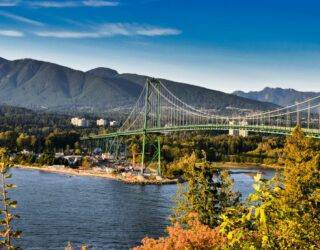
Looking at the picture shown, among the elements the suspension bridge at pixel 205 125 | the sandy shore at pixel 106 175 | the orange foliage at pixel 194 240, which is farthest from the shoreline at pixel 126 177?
the orange foliage at pixel 194 240

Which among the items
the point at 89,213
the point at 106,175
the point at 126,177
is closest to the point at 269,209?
the point at 89,213

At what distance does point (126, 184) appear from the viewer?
37844mm

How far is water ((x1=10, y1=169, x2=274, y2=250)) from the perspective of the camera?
1812cm

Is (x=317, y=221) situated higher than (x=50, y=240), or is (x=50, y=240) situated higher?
(x=317, y=221)

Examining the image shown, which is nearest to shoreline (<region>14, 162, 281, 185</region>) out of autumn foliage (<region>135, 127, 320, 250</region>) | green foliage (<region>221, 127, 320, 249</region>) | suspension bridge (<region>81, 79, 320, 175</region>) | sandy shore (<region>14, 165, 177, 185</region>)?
sandy shore (<region>14, 165, 177, 185</region>)

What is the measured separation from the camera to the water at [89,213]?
18.1 m

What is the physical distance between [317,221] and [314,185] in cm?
727

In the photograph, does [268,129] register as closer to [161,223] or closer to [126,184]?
[161,223]

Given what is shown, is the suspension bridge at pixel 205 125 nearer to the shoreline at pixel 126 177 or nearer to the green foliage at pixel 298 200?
the shoreline at pixel 126 177

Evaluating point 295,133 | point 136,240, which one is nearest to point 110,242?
point 136,240

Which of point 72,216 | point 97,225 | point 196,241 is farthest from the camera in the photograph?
point 72,216

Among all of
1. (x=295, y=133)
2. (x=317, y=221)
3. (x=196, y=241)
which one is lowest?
(x=196, y=241)

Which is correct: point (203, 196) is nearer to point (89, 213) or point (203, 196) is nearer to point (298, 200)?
point (298, 200)

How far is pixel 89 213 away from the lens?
76.8 ft
